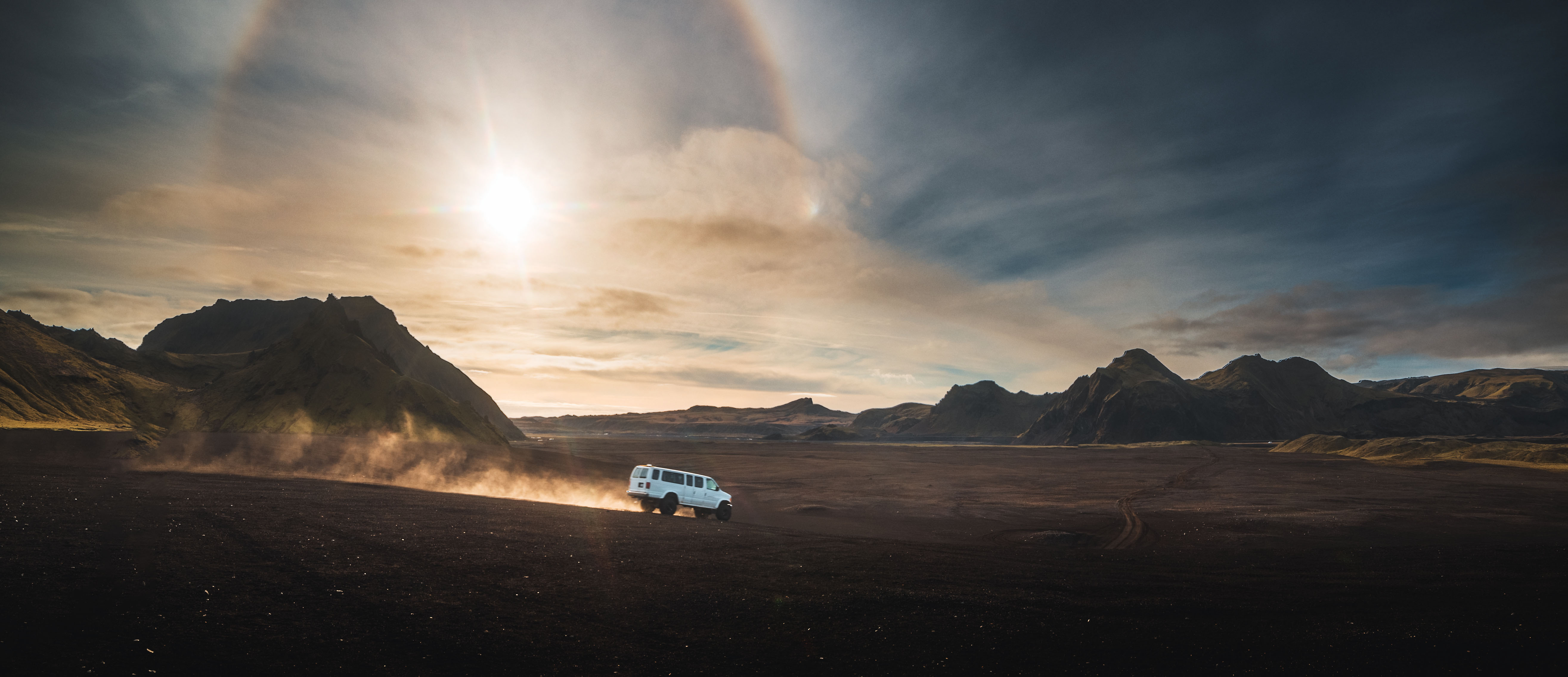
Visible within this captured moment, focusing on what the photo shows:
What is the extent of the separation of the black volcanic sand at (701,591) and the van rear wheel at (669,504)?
1452mm

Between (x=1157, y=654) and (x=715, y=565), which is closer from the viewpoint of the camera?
(x=1157, y=654)

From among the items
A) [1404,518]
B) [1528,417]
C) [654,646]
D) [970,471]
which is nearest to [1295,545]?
[1404,518]

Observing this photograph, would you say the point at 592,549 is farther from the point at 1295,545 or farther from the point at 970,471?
the point at 970,471

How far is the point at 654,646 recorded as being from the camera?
10.4m

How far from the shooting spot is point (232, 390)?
78.1 meters

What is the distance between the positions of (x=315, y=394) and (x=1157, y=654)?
3462 inches

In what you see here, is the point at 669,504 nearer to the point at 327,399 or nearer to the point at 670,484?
the point at 670,484

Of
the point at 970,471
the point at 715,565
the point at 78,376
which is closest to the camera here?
the point at 715,565

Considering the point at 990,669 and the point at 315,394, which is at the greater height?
the point at 315,394

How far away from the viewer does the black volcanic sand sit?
9.69 meters

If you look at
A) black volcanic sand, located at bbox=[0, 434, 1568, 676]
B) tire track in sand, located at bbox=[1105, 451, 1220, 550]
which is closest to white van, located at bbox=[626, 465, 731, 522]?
black volcanic sand, located at bbox=[0, 434, 1568, 676]

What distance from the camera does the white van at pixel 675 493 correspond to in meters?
31.0

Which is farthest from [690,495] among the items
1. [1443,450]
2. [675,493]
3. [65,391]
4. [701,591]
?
[1443,450]

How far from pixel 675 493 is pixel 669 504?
0.62 metres
